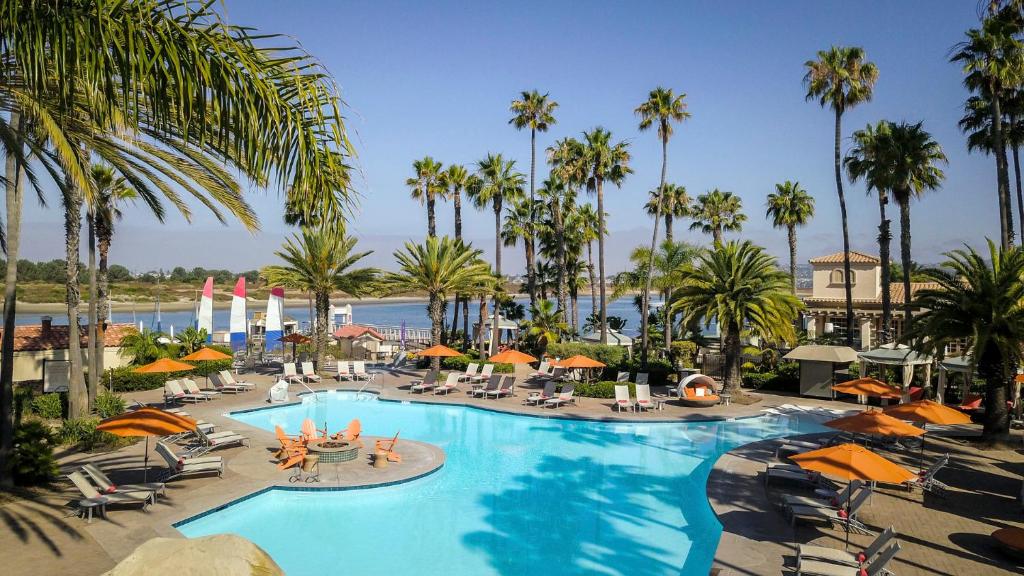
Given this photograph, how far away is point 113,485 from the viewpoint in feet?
39.6

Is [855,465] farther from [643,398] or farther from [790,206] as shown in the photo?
[790,206]

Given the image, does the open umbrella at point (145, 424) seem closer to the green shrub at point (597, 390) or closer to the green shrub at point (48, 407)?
the green shrub at point (48, 407)

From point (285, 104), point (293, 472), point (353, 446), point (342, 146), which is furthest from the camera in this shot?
point (353, 446)

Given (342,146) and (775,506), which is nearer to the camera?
(342,146)

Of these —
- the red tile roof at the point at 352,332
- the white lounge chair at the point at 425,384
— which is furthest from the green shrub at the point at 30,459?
the red tile roof at the point at 352,332

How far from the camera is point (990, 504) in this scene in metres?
12.2

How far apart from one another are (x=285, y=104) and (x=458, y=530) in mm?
9775

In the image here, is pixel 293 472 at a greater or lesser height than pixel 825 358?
lesser

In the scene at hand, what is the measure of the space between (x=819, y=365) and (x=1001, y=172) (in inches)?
464

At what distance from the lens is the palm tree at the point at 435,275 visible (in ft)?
102

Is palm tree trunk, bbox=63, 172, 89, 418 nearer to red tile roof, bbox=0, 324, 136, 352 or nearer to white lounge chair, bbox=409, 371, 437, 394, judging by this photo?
red tile roof, bbox=0, 324, 136, 352

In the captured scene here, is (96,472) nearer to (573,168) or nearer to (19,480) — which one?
(19,480)

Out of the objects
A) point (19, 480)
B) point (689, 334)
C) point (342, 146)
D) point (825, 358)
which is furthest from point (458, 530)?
point (689, 334)

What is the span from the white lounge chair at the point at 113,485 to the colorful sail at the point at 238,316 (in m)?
25.2
